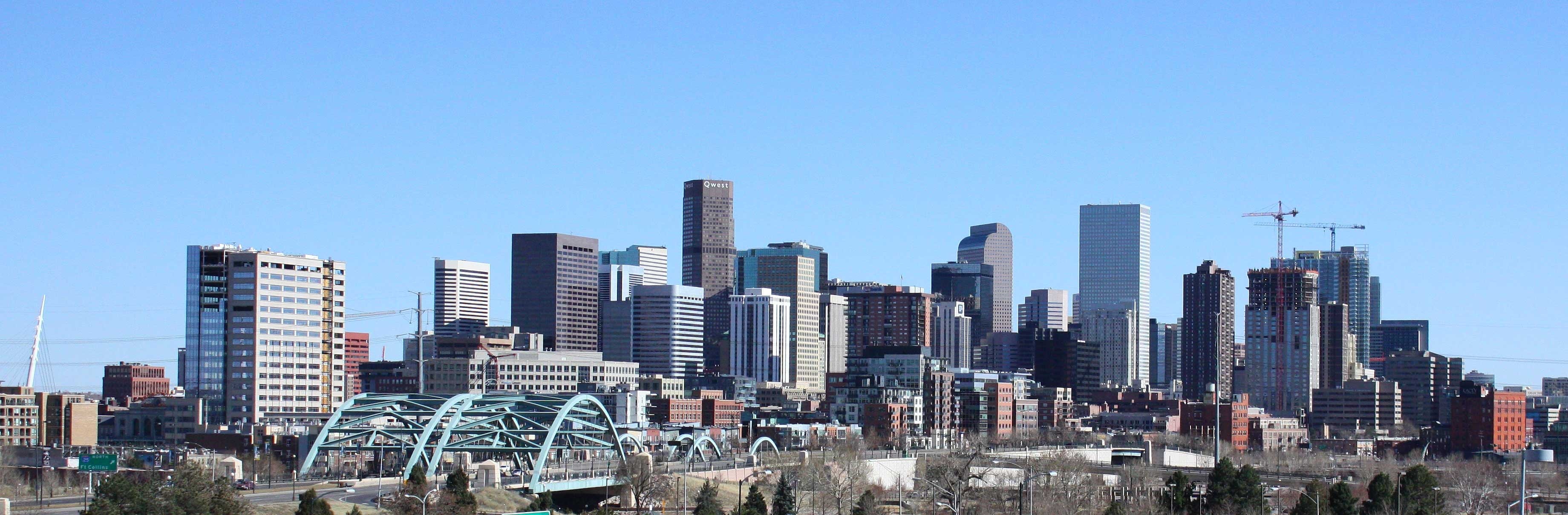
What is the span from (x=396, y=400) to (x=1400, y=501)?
3112 inches

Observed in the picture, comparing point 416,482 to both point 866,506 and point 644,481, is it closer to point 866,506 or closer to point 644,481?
point 644,481

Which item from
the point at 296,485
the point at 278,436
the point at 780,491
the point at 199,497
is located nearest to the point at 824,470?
the point at 780,491

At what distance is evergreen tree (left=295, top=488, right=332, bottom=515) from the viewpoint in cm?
9669

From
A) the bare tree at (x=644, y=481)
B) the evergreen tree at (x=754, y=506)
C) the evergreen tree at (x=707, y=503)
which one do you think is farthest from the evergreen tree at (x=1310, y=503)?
the bare tree at (x=644, y=481)

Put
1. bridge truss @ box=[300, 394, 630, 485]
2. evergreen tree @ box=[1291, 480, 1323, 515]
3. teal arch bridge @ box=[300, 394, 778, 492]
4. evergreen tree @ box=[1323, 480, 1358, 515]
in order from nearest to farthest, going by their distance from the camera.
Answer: evergreen tree @ box=[1291, 480, 1323, 515], evergreen tree @ box=[1323, 480, 1358, 515], teal arch bridge @ box=[300, 394, 778, 492], bridge truss @ box=[300, 394, 630, 485]

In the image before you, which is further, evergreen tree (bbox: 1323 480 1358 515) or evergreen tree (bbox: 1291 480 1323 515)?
evergreen tree (bbox: 1323 480 1358 515)

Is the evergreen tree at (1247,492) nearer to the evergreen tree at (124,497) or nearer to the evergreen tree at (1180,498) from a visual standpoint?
the evergreen tree at (1180,498)

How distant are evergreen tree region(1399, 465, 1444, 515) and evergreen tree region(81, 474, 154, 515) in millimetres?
75795

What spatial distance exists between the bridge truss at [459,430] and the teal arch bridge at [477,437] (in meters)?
0.14

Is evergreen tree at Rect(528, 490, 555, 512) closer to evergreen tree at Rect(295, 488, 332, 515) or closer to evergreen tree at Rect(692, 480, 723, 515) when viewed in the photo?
evergreen tree at Rect(692, 480, 723, 515)

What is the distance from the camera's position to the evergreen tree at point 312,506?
317ft

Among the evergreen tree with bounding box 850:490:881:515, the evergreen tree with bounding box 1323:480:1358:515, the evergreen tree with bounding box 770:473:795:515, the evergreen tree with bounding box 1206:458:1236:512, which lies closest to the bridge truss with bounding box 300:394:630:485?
the evergreen tree with bounding box 770:473:795:515

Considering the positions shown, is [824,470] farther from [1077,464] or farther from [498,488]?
[498,488]

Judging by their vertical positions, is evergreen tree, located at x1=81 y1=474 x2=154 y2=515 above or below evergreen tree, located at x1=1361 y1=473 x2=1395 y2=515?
above
